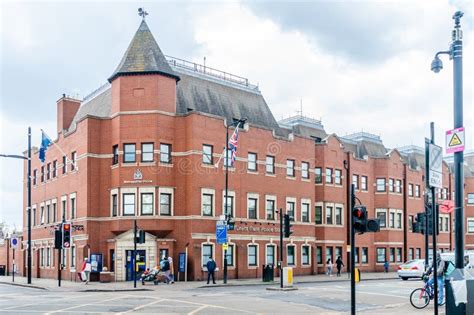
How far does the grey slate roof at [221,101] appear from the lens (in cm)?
4412

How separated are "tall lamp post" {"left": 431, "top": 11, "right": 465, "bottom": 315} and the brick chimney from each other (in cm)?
4192

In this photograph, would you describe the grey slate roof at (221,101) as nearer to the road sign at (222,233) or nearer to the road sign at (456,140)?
the road sign at (222,233)

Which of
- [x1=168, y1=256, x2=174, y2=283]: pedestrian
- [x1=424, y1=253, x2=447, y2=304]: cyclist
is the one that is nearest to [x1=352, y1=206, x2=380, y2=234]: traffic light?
[x1=424, y1=253, x2=447, y2=304]: cyclist

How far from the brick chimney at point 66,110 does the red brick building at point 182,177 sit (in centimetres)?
9

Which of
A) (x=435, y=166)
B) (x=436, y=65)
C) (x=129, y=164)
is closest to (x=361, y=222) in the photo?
(x=435, y=166)

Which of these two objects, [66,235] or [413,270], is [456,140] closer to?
[66,235]

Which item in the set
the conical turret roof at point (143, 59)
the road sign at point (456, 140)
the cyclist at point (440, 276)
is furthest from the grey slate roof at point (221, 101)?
the road sign at point (456, 140)

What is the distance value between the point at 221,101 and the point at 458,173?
113 ft

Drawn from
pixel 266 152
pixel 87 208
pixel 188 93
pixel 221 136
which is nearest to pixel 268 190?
pixel 266 152

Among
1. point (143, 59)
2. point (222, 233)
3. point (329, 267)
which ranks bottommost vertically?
point (329, 267)

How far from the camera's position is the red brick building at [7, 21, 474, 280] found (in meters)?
39.8

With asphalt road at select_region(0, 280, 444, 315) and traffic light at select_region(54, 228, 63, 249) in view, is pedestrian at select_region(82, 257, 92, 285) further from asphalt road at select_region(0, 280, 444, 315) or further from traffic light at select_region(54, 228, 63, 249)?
asphalt road at select_region(0, 280, 444, 315)

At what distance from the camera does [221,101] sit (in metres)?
47.1

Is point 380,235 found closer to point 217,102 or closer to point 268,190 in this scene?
point 268,190
